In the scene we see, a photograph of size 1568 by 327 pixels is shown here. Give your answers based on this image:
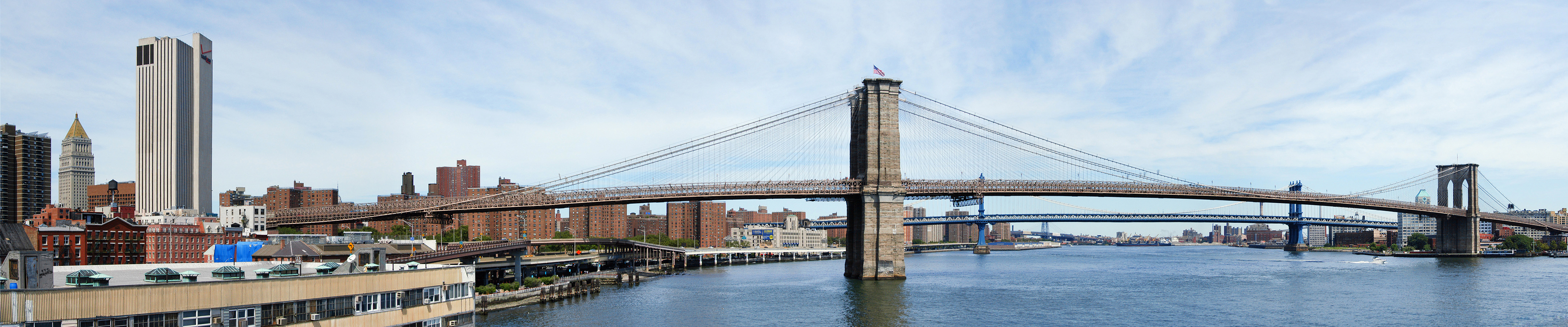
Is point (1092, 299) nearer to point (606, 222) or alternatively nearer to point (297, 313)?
point (297, 313)

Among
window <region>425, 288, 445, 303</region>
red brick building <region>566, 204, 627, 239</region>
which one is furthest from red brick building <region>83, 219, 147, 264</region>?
red brick building <region>566, 204, 627, 239</region>

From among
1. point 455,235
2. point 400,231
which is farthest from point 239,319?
point 400,231

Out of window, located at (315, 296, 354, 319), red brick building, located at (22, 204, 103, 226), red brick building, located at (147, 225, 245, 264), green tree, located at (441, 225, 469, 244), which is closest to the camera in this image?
window, located at (315, 296, 354, 319)

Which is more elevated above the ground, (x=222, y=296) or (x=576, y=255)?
(x=222, y=296)

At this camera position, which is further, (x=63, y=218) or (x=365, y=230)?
(x=365, y=230)

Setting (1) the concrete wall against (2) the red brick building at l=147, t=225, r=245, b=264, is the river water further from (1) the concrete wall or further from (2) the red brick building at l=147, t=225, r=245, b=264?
(2) the red brick building at l=147, t=225, r=245, b=264

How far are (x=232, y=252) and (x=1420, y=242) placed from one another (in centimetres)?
16259

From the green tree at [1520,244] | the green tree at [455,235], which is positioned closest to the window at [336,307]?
the green tree at [455,235]

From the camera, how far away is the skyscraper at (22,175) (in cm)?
13425

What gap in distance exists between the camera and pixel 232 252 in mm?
47812

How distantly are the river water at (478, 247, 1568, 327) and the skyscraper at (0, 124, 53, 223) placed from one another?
107228 mm

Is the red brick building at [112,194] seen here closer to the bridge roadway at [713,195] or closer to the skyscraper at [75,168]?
the skyscraper at [75,168]

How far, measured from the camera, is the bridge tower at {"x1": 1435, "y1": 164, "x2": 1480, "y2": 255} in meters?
114

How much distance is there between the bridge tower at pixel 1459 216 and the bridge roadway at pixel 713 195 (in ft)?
170
